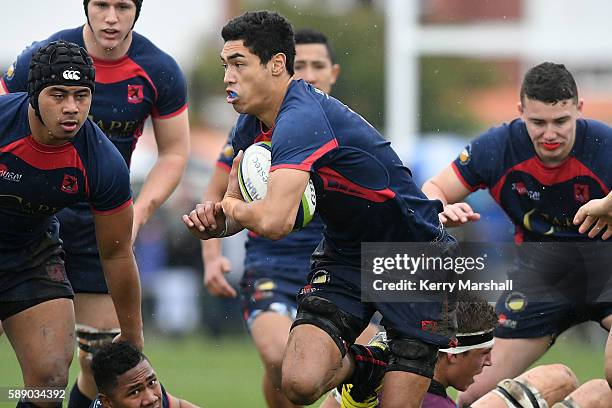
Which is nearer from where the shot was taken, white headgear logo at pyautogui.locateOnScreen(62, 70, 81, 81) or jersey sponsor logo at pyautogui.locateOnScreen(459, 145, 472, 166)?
white headgear logo at pyautogui.locateOnScreen(62, 70, 81, 81)

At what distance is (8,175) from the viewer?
6.36 meters

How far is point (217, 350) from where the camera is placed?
15.8 meters

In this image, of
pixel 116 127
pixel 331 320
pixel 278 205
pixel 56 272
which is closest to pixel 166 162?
pixel 116 127

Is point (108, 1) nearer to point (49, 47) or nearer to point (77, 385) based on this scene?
point (49, 47)

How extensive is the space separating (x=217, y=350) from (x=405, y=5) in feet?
17.2

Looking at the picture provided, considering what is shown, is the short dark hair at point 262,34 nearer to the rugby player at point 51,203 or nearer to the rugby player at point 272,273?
the rugby player at point 51,203

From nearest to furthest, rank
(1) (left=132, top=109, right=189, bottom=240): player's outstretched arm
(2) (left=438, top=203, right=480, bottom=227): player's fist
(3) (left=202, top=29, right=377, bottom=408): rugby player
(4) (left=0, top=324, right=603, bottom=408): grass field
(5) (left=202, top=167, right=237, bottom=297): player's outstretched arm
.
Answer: (2) (left=438, top=203, right=480, bottom=227): player's fist < (1) (left=132, top=109, right=189, bottom=240): player's outstretched arm < (3) (left=202, top=29, right=377, bottom=408): rugby player < (5) (left=202, top=167, right=237, bottom=297): player's outstretched arm < (4) (left=0, top=324, right=603, bottom=408): grass field

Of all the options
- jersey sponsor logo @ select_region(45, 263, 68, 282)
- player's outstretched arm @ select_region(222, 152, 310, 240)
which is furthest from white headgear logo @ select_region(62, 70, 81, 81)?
jersey sponsor logo @ select_region(45, 263, 68, 282)

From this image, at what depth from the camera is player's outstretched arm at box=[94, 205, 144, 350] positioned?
664cm

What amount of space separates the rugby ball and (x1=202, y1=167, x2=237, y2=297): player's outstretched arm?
2.22 meters

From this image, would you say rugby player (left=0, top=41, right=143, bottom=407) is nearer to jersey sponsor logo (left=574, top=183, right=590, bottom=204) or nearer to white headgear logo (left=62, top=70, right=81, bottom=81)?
white headgear logo (left=62, top=70, right=81, bottom=81)

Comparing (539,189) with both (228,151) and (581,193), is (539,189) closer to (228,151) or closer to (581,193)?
(581,193)

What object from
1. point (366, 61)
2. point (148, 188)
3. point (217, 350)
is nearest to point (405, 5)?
point (217, 350)

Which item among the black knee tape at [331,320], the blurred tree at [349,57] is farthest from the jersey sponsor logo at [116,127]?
the blurred tree at [349,57]
